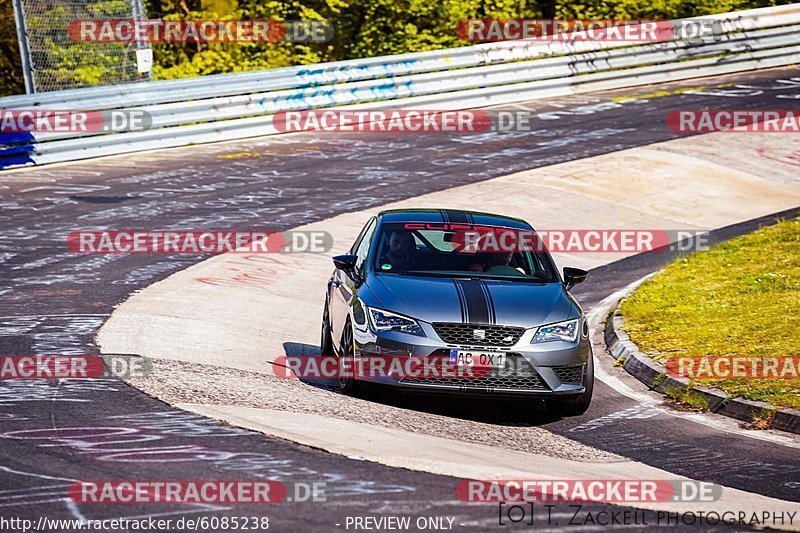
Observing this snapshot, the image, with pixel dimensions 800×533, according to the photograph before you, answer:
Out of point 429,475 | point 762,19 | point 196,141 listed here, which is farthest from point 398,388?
point 762,19

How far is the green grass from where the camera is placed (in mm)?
11220

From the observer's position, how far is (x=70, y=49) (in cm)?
2377

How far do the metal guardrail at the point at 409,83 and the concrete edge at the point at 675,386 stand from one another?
37.7ft

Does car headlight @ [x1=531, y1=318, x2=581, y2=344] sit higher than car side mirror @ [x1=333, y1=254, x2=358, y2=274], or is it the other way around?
car side mirror @ [x1=333, y1=254, x2=358, y2=274]

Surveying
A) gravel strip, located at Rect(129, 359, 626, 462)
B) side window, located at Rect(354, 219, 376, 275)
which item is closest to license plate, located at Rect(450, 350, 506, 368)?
gravel strip, located at Rect(129, 359, 626, 462)

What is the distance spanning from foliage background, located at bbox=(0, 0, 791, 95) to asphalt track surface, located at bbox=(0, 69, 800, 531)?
20.4ft

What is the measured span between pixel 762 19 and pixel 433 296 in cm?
2249

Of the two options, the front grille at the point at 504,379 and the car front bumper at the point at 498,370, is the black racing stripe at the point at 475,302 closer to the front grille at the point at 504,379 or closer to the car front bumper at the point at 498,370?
the car front bumper at the point at 498,370

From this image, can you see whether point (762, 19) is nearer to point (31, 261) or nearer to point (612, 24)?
point (612, 24)

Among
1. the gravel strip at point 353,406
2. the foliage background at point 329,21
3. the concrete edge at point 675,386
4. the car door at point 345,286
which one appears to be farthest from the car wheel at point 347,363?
the foliage background at point 329,21


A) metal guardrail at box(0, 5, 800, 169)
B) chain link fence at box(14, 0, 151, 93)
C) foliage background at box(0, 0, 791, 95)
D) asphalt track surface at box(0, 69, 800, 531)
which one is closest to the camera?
asphalt track surface at box(0, 69, 800, 531)

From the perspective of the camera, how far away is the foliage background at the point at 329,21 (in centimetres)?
3150

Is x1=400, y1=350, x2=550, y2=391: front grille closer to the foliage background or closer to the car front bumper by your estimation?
the car front bumper

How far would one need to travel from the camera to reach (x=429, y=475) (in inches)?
283
